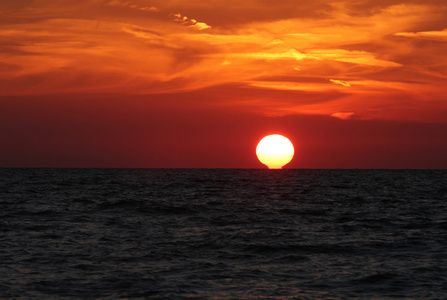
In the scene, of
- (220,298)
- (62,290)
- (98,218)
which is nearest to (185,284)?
(220,298)

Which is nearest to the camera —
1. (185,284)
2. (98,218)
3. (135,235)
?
(185,284)

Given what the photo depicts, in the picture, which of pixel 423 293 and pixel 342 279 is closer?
pixel 423 293

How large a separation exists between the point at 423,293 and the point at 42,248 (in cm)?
1444

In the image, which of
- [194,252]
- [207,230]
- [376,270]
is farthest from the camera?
[207,230]

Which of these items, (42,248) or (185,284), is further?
(42,248)

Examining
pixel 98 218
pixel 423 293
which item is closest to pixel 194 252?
pixel 423 293

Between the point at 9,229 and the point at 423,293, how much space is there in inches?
783

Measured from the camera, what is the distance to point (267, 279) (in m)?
17.3

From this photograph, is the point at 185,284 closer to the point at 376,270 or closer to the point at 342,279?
the point at 342,279

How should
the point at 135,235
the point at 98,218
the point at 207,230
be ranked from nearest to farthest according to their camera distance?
the point at 135,235
the point at 207,230
the point at 98,218

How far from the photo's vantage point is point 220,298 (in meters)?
15.0

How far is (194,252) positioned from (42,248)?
6.13 meters

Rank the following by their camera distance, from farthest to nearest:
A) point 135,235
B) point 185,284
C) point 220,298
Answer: point 135,235 → point 185,284 → point 220,298

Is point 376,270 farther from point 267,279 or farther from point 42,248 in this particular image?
point 42,248
